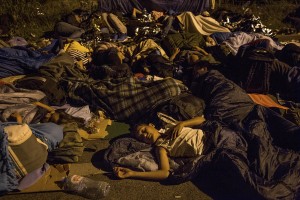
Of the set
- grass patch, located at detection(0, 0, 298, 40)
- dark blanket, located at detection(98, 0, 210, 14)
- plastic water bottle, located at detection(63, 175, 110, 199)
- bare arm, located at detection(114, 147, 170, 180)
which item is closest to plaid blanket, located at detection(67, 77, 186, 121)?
bare arm, located at detection(114, 147, 170, 180)

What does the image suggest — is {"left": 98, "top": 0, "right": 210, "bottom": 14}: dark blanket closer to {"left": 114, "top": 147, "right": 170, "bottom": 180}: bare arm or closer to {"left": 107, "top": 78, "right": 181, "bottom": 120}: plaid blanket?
{"left": 107, "top": 78, "right": 181, "bottom": 120}: plaid blanket

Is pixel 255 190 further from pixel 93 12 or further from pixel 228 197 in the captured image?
pixel 93 12

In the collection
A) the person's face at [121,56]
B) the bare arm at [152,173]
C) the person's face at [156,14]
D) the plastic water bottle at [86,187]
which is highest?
the person's face at [156,14]

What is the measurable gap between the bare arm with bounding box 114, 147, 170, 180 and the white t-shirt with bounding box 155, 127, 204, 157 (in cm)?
12

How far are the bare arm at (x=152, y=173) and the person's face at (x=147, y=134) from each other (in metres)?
0.28

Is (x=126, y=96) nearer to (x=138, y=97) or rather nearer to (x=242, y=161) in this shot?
(x=138, y=97)

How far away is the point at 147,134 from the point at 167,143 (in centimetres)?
26

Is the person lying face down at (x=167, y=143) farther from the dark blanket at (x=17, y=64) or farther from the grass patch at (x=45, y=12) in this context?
the grass patch at (x=45, y=12)

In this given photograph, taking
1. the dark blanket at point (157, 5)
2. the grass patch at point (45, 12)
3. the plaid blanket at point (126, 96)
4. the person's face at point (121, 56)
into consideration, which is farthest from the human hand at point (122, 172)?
the dark blanket at point (157, 5)

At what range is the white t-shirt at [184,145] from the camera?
3605mm

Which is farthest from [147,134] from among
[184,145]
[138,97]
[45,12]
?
[45,12]

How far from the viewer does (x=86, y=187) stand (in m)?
3.33

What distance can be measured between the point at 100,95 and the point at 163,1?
144 inches

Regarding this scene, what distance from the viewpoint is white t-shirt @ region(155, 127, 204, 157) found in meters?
3.61
